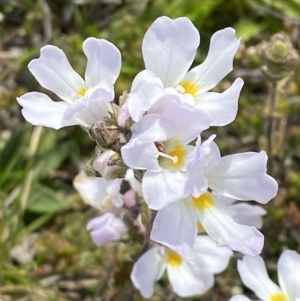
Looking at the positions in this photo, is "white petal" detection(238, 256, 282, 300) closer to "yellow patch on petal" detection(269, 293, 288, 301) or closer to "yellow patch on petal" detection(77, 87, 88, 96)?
"yellow patch on petal" detection(269, 293, 288, 301)

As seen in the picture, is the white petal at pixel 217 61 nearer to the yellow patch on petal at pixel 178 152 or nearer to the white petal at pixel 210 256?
the yellow patch on petal at pixel 178 152

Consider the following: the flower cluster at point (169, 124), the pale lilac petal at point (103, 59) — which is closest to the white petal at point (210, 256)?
the flower cluster at point (169, 124)

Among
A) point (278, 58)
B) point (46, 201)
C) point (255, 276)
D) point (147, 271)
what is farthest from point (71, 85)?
point (46, 201)

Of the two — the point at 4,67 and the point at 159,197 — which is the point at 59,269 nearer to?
the point at 4,67

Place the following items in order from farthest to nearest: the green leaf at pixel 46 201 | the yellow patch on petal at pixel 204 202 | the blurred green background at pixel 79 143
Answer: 1. the green leaf at pixel 46 201
2. the blurred green background at pixel 79 143
3. the yellow patch on petal at pixel 204 202

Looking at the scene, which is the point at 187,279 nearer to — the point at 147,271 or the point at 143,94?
the point at 147,271

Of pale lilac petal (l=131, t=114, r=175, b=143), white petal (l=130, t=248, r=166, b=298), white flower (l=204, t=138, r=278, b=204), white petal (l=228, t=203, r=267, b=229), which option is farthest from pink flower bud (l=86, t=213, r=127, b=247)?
pale lilac petal (l=131, t=114, r=175, b=143)
